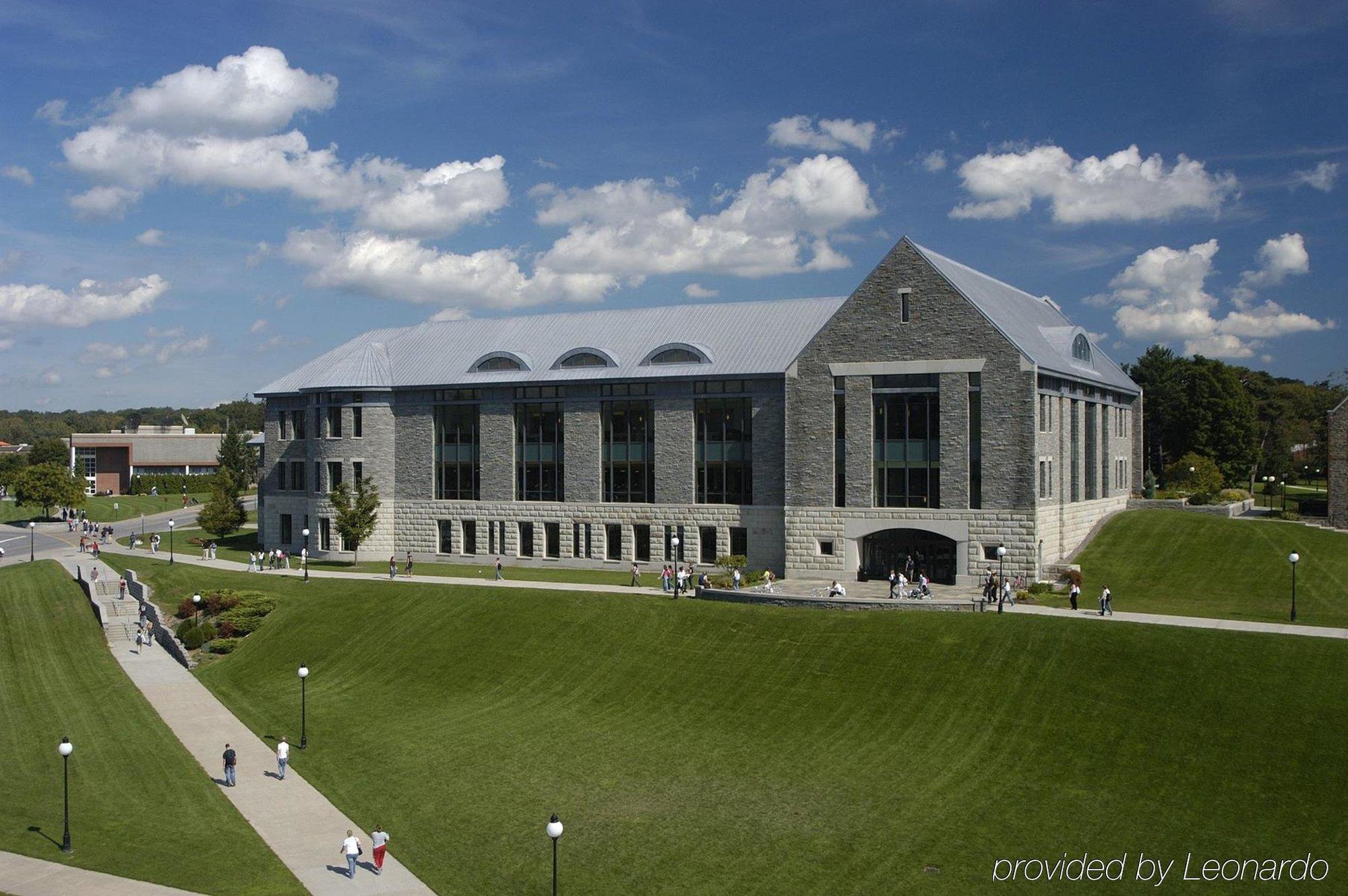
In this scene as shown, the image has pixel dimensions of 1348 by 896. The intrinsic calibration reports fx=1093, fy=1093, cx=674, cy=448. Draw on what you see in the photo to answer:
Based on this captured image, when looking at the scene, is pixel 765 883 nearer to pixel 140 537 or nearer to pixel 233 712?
pixel 233 712

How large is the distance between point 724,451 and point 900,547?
1140cm

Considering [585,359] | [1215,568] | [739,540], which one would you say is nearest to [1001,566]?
[1215,568]

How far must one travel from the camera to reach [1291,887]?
2334 cm

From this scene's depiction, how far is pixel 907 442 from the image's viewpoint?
51.6 meters

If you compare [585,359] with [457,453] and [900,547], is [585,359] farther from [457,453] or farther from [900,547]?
[900,547]

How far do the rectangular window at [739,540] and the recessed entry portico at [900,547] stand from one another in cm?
730

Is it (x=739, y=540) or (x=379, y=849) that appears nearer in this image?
(x=379, y=849)

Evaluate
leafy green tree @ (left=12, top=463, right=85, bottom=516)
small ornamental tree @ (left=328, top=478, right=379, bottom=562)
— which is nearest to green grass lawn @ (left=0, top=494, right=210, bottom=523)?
leafy green tree @ (left=12, top=463, right=85, bottom=516)

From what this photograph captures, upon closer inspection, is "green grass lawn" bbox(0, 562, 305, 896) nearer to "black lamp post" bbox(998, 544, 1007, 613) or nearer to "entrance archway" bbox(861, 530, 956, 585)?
"black lamp post" bbox(998, 544, 1007, 613)

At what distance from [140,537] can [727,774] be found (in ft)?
234

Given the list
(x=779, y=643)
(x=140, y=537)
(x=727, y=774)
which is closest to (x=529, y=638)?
(x=779, y=643)

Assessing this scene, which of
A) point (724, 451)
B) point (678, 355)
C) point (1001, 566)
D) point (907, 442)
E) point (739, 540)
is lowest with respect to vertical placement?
point (1001, 566)

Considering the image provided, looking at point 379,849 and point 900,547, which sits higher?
point 900,547

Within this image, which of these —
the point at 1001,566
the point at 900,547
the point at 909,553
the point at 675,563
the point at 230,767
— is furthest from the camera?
the point at 675,563
